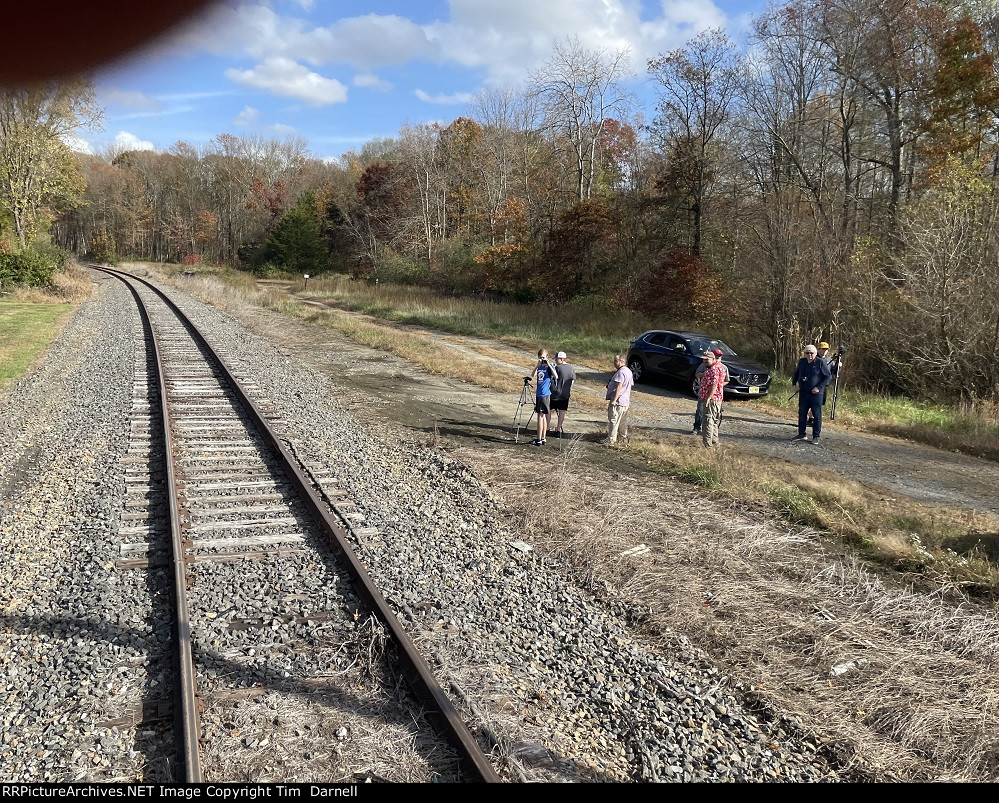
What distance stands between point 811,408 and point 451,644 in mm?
9876

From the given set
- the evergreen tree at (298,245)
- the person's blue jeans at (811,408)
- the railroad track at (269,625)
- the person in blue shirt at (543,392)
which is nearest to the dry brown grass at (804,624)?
the railroad track at (269,625)

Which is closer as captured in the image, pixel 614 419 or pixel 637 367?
pixel 614 419

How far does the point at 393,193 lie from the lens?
6531 centimetres

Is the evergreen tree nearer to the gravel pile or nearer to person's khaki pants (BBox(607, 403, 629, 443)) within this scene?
person's khaki pants (BBox(607, 403, 629, 443))

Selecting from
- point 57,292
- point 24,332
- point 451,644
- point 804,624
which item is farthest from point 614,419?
point 57,292

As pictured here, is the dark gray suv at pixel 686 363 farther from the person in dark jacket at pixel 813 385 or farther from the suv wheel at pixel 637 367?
the person in dark jacket at pixel 813 385

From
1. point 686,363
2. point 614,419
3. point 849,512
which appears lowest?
point 849,512

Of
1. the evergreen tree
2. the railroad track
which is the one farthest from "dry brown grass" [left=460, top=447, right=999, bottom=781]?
the evergreen tree

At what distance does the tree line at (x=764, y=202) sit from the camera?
54.6ft

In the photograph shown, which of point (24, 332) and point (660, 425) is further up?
point (24, 332)

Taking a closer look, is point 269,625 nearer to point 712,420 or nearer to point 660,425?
point 712,420

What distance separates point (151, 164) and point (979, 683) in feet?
342

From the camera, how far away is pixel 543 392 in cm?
1132

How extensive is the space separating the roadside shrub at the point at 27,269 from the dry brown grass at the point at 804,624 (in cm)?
3383
